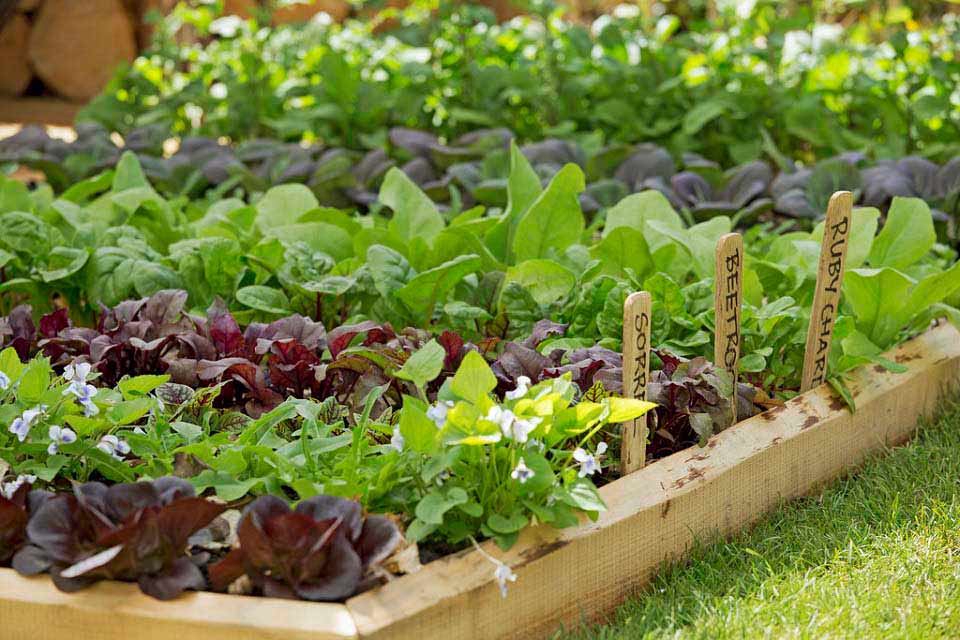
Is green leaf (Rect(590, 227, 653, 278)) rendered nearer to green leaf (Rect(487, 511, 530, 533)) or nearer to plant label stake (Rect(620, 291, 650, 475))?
plant label stake (Rect(620, 291, 650, 475))

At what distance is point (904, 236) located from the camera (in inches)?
98.4

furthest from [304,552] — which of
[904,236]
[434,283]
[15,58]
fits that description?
[15,58]

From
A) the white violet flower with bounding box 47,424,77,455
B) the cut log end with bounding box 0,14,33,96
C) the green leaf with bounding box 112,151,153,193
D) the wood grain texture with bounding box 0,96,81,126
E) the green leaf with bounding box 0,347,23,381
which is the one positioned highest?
the green leaf with bounding box 0,347,23,381

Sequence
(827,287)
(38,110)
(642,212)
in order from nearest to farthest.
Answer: (827,287) → (642,212) → (38,110)

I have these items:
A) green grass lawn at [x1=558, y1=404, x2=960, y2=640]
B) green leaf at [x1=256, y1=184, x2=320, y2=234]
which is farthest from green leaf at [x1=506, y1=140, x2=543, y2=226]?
green grass lawn at [x1=558, y1=404, x2=960, y2=640]

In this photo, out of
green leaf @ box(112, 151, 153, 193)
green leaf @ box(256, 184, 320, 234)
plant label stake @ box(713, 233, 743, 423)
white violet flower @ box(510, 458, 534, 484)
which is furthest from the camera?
green leaf @ box(112, 151, 153, 193)

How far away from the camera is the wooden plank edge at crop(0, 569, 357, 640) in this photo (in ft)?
4.73

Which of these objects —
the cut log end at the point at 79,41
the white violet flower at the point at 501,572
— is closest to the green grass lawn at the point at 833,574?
the white violet flower at the point at 501,572

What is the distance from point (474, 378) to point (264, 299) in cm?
79

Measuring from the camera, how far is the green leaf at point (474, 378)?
5.48 feet

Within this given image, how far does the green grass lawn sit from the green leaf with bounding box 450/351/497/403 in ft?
1.27

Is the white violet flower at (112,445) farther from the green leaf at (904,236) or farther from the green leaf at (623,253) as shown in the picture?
the green leaf at (904,236)

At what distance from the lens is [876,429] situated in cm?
232

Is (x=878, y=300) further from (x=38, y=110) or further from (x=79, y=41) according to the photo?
(x=79, y=41)
